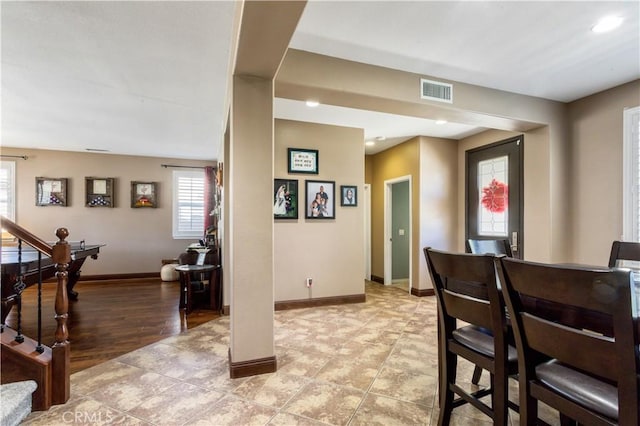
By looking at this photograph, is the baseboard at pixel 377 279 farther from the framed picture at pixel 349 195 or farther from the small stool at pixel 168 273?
the small stool at pixel 168 273

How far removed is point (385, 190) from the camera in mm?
5625

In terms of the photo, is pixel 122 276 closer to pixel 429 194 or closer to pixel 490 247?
pixel 429 194

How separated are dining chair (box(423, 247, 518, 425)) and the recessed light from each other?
83.0 inches

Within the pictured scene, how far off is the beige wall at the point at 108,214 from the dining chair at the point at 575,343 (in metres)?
6.47

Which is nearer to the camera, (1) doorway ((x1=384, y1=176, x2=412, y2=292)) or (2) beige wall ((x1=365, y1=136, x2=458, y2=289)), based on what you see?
(2) beige wall ((x1=365, y1=136, x2=458, y2=289))

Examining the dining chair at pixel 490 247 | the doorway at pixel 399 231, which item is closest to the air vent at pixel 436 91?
the dining chair at pixel 490 247

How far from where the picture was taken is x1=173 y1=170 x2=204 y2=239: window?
6.45 meters

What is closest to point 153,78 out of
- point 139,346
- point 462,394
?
point 139,346

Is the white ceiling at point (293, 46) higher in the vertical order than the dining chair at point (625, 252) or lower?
higher

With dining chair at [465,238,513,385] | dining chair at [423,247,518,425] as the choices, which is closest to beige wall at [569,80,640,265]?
dining chair at [465,238,513,385]

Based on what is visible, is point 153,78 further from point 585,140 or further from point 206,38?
point 585,140

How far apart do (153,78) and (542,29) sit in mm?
3275

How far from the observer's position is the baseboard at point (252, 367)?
2234mm

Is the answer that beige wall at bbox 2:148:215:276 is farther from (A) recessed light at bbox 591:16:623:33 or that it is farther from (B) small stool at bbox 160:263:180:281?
(A) recessed light at bbox 591:16:623:33
